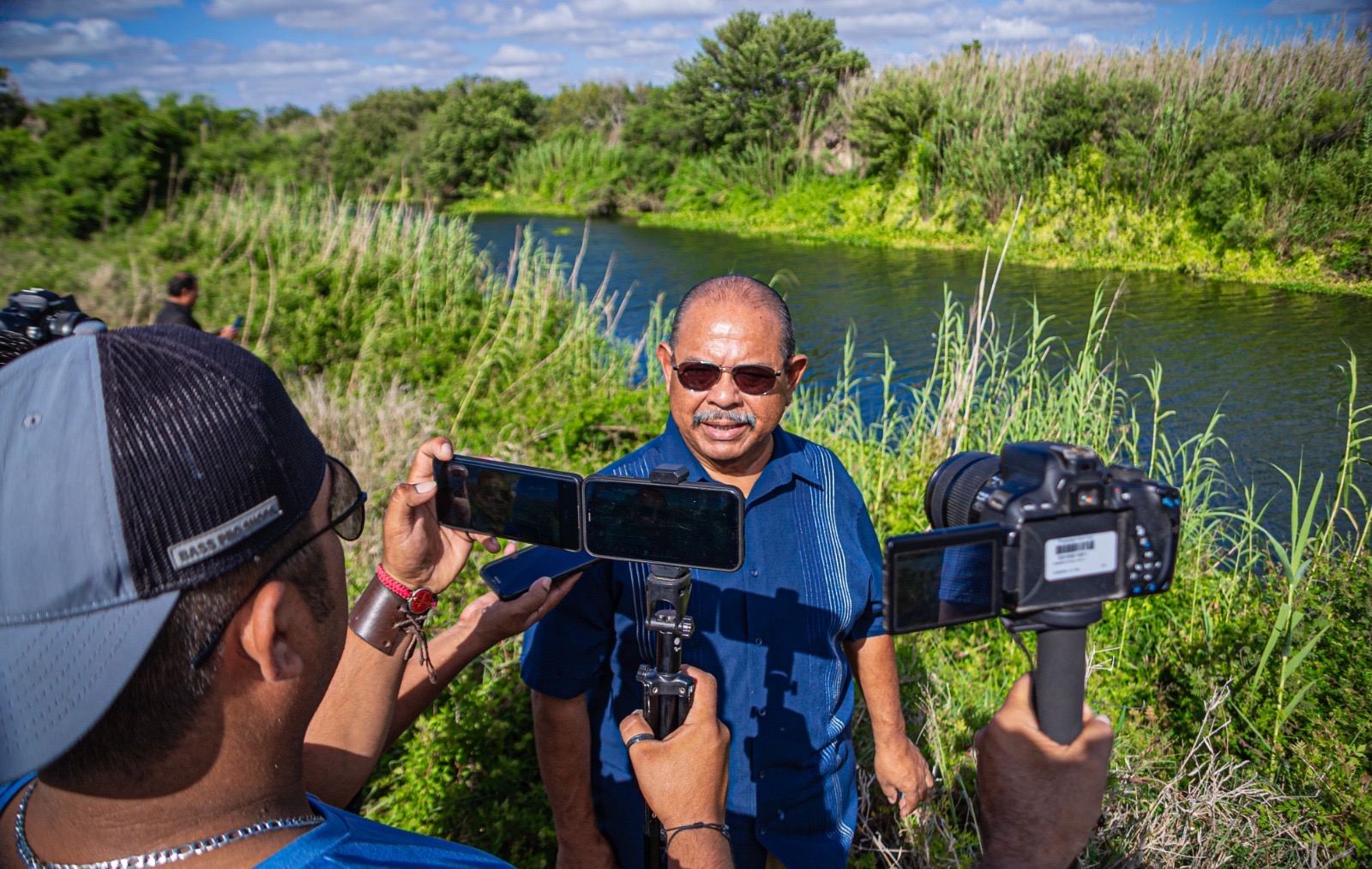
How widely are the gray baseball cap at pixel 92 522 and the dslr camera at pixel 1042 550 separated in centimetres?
71

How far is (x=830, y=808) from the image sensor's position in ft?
5.76

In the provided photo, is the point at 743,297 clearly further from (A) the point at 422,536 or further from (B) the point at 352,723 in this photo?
(B) the point at 352,723

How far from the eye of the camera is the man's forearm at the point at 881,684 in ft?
6.29

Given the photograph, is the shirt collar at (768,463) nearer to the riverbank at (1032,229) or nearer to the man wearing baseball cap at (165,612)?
the man wearing baseball cap at (165,612)

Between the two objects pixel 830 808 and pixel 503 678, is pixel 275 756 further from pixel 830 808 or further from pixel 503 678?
pixel 503 678

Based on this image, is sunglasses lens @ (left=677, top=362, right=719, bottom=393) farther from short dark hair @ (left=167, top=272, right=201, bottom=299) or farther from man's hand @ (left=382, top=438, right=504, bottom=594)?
short dark hair @ (left=167, top=272, right=201, bottom=299)

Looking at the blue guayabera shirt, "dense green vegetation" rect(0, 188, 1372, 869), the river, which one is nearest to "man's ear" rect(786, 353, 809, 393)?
the blue guayabera shirt

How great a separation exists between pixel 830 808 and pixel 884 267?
10.9m

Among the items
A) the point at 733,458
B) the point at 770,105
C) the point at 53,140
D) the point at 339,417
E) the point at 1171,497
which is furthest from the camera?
the point at 770,105

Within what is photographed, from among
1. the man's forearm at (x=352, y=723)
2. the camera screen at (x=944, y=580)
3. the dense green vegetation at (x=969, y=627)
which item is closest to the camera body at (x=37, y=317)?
the man's forearm at (x=352, y=723)

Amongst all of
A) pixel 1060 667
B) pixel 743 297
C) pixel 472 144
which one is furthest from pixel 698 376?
pixel 472 144

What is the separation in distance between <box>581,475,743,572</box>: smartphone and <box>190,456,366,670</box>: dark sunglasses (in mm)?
320

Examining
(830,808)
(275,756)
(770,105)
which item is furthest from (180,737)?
(770,105)

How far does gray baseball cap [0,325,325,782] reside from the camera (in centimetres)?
75
